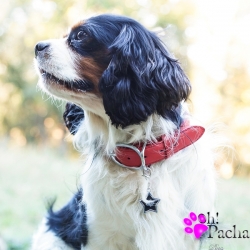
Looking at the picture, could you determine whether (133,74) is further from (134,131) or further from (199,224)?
(199,224)

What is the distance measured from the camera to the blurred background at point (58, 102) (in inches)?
144

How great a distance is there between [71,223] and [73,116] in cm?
53

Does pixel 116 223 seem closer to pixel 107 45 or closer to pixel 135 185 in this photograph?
pixel 135 185

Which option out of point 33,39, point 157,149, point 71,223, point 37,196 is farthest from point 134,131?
point 33,39

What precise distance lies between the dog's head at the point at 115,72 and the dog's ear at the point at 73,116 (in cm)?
30

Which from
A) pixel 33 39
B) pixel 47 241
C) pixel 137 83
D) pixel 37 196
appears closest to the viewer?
pixel 137 83

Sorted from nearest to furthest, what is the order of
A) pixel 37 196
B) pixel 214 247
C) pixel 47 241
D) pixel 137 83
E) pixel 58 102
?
pixel 137 83 → pixel 214 247 → pixel 47 241 → pixel 58 102 → pixel 37 196

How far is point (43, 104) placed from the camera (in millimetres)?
11938

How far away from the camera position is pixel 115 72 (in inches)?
65.9

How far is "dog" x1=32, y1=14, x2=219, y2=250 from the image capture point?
5.49ft

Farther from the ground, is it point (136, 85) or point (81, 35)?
point (81, 35)

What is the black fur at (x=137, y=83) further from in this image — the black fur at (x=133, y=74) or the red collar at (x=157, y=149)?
the red collar at (x=157, y=149)

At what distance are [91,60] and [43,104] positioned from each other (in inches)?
411

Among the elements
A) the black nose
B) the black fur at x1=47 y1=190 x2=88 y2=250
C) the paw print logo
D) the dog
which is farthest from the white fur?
the black nose
